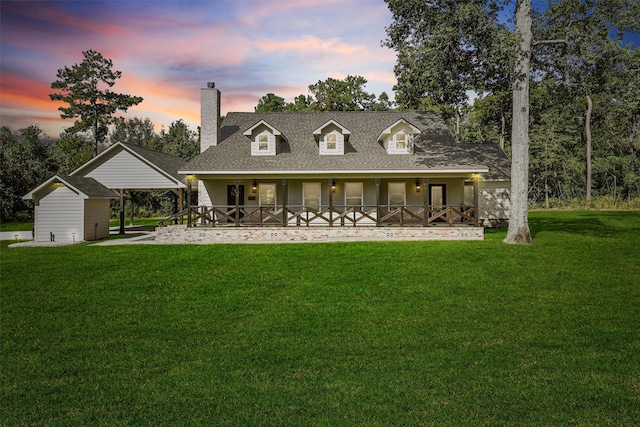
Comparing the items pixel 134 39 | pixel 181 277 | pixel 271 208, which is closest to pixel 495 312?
pixel 181 277

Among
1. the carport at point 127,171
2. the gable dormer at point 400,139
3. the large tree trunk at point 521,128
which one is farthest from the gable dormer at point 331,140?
the large tree trunk at point 521,128

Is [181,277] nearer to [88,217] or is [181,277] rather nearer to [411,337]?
[411,337]

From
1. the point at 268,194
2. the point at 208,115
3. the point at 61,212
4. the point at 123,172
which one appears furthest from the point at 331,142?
the point at 61,212

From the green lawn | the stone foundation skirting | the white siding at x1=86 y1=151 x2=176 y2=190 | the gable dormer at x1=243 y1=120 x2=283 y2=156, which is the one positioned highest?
the gable dormer at x1=243 y1=120 x2=283 y2=156

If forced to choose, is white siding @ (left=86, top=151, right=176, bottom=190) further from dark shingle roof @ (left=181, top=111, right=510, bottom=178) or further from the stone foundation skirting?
the stone foundation skirting

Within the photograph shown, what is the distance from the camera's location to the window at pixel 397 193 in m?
20.4

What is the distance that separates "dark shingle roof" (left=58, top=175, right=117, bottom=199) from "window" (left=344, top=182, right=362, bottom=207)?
12.5 metres

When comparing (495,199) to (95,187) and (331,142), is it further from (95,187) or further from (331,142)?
(95,187)

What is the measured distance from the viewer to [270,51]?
555 inches

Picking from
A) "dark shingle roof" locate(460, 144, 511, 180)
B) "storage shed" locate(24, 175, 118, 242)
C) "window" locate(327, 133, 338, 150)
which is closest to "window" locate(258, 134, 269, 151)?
"window" locate(327, 133, 338, 150)

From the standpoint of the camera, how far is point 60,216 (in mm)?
19031

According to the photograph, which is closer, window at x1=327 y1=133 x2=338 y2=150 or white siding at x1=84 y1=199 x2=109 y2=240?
white siding at x1=84 y1=199 x2=109 y2=240

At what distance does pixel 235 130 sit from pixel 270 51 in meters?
9.30

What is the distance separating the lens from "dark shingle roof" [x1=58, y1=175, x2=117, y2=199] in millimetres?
18859
